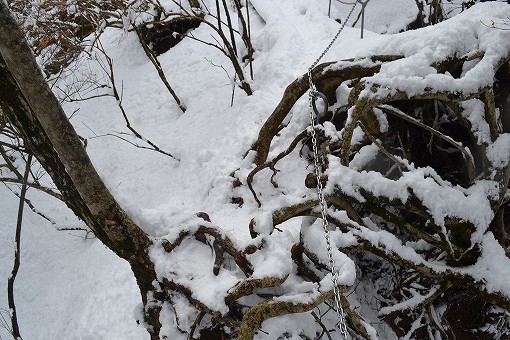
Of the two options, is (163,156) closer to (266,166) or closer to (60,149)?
(266,166)

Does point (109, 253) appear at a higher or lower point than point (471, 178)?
higher

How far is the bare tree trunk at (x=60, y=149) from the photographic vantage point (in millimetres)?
1928

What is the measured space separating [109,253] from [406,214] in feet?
13.6

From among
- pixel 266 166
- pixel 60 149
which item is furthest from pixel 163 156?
pixel 60 149

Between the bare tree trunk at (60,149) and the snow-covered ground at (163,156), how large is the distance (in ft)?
1.19

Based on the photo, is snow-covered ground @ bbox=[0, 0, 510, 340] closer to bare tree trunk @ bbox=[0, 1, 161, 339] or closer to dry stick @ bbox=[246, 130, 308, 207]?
dry stick @ bbox=[246, 130, 308, 207]

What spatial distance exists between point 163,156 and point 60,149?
15.7 feet

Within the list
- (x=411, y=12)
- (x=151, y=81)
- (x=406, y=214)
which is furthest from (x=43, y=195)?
(x=411, y=12)

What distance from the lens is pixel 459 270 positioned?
2.79 meters

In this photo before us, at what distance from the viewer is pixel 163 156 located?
22.7 ft

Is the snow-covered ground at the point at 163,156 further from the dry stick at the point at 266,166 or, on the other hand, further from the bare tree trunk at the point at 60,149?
the bare tree trunk at the point at 60,149

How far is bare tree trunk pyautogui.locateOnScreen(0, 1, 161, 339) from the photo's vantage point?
193 centimetres

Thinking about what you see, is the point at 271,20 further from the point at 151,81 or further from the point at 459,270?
the point at 459,270

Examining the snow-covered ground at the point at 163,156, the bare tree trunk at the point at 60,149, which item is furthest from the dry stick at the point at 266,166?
the bare tree trunk at the point at 60,149
